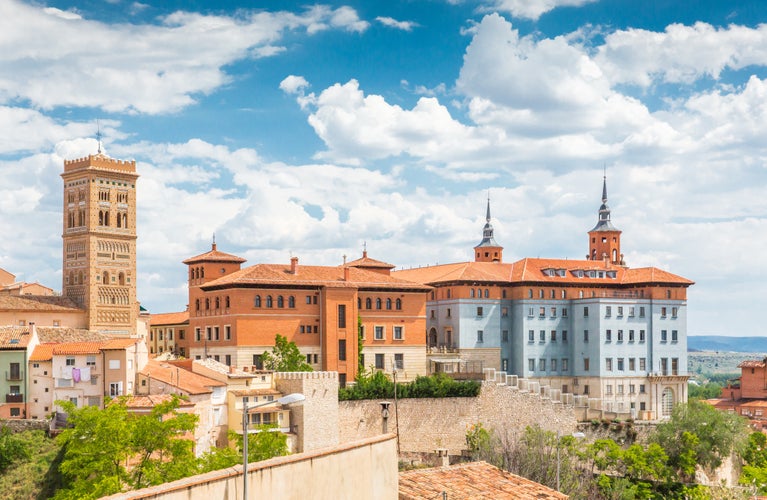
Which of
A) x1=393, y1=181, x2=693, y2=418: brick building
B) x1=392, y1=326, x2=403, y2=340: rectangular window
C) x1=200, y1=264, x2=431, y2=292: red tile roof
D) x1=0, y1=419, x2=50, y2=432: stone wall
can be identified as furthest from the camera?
x1=393, y1=181, x2=693, y2=418: brick building

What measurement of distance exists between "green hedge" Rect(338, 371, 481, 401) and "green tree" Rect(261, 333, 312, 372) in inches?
128

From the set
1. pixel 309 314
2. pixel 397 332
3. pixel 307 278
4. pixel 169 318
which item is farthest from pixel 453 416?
pixel 169 318

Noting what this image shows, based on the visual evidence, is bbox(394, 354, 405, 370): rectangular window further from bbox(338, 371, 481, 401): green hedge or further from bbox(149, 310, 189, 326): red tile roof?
bbox(149, 310, 189, 326): red tile roof

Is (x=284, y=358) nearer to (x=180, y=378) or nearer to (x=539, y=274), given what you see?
(x=180, y=378)

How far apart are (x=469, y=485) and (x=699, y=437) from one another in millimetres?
37681

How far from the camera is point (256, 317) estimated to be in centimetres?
6894

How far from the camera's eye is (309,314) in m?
70.6

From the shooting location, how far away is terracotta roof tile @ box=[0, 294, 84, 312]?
7345cm

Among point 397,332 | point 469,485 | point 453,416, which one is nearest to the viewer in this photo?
point 469,485

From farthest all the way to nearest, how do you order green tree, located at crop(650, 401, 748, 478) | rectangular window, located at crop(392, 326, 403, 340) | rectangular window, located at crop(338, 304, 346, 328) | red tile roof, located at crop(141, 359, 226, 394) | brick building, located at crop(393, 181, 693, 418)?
brick building, located at crop(393, 181, 693, 418), rectangular window, located at crop(392, 326, 403, 340), rectangular window, located at crop(338, 304, 346, 328), green tree, located at crop(650, 401, 748, 478), red tile roof, located at crop(141, 359, 226, 394)

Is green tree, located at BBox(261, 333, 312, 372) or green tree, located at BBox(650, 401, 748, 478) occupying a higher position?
green tree, located at BBox(261, 333, 312, 372)

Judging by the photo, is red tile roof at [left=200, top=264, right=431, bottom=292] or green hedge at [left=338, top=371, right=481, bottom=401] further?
red tile roof at [left=200, top=264, right=431, bottom=292]

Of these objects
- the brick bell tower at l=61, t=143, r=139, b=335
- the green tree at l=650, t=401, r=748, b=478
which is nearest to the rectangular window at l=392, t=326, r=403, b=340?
the green tree at l=650, t=401, r=748, b=478

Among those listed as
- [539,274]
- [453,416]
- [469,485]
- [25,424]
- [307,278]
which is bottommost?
[453,416]
